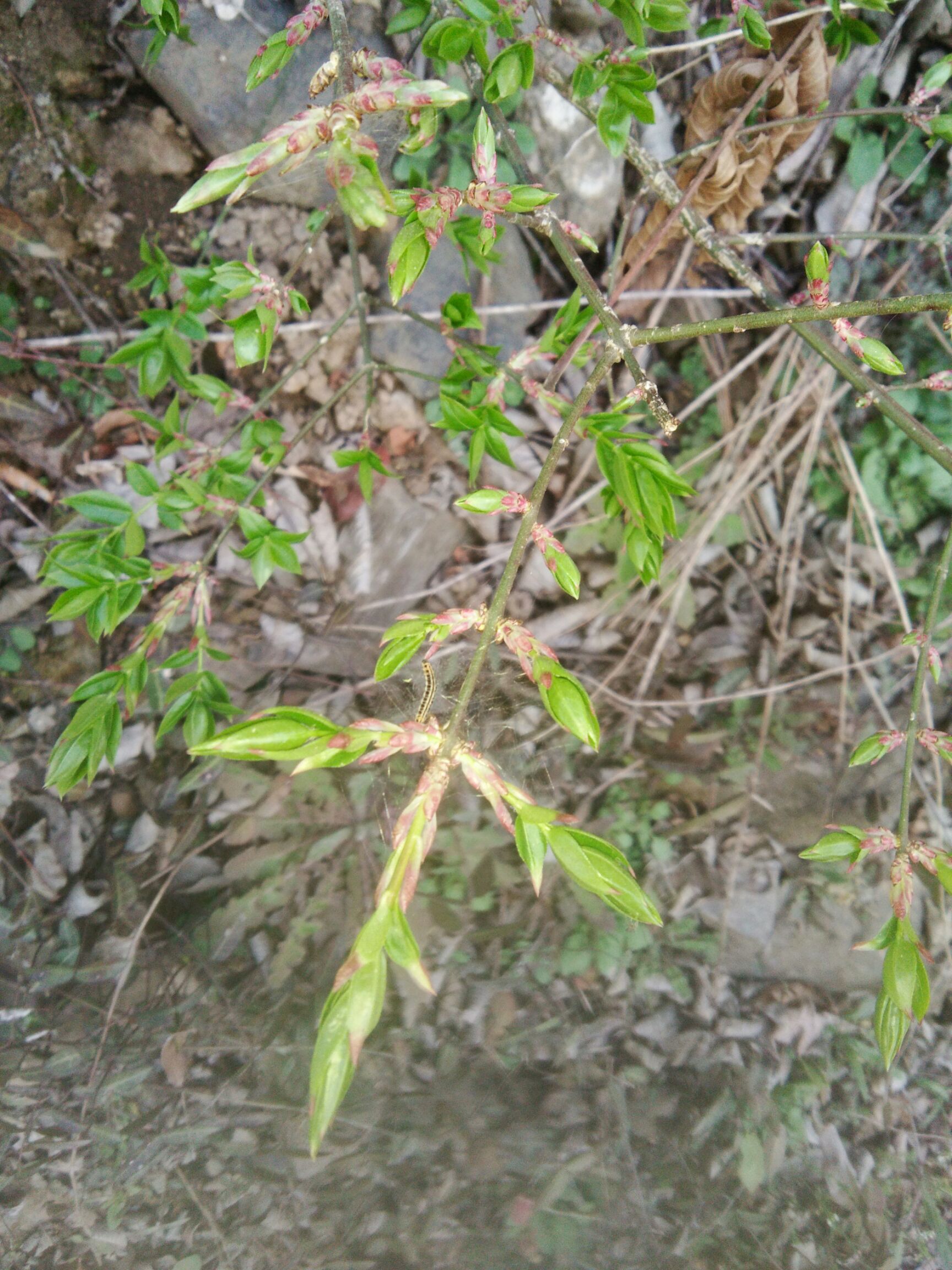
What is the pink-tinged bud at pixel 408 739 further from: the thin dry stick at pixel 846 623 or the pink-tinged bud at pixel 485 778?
the thin dry stick at pixel 846 623

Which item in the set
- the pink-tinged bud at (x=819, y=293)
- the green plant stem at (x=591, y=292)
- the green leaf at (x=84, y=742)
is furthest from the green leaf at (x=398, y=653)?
the pink-tinged bud at (x=819, y=293)

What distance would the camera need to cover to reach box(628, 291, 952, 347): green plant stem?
0.87 m

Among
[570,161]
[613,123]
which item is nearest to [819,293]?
[613,123]

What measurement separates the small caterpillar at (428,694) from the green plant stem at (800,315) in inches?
18.8

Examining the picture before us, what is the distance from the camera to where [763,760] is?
1.93 m

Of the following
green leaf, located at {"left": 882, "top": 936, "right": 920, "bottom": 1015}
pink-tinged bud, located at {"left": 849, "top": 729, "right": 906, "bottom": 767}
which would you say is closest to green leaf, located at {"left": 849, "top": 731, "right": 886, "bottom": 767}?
pink-tinged bud, located at {"left": 849, "top": 729, "right": 906, "bottom": 767}

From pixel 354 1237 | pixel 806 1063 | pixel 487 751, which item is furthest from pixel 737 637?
pixel 354 1237

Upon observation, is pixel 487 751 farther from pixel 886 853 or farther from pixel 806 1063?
pixel 886 853

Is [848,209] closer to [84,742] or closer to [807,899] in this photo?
[807,899]

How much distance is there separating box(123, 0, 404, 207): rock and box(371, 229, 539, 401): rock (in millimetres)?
312

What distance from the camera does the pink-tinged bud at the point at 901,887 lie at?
966 mm

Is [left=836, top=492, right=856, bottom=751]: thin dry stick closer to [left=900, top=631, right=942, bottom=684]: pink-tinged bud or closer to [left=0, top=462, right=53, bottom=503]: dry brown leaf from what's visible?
[left=900, top=631, right=942, bottom=684]: pink-tinged bud

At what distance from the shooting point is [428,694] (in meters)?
1.02

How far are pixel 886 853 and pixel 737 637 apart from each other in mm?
608
